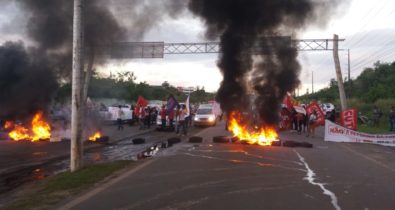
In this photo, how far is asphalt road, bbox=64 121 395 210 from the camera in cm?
692

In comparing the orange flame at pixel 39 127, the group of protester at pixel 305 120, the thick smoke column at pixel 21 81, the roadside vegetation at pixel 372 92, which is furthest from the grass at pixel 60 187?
the roadside vegetation at pixel 372 92

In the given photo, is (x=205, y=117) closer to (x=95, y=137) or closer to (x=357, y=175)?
(x=95, y=137)

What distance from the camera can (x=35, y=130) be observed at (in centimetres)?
2008

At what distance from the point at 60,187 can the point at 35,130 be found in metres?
12.6

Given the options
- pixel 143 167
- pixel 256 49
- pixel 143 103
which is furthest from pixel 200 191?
pixel 143 103

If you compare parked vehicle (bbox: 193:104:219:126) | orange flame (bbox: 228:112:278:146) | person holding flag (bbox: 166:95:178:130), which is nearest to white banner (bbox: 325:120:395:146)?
orange flame (bbox: 228:112:278:146)

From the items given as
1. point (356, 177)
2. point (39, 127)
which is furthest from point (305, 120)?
point (356, 177)

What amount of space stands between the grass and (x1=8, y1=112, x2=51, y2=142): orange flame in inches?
393

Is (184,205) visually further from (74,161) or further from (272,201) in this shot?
(74,161)

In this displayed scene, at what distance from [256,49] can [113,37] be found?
5536mm

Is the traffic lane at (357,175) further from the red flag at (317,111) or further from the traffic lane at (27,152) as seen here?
the traffic lane at (27,152)

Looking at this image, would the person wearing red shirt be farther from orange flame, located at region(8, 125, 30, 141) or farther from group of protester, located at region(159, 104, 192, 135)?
orange flame, located at region(8, 125, 30, 141)

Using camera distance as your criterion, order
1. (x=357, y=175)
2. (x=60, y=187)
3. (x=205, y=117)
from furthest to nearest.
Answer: (x=205, y=117) → (x=357, y=175) → (x=60, y=187)

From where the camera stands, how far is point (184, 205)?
22.1ft
